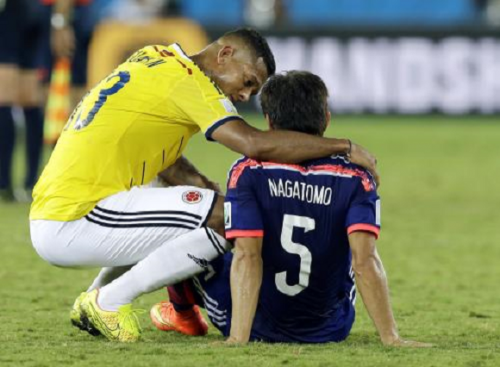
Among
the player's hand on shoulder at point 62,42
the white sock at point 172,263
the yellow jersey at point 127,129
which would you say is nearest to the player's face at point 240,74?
the yellow jersey at point 127,129

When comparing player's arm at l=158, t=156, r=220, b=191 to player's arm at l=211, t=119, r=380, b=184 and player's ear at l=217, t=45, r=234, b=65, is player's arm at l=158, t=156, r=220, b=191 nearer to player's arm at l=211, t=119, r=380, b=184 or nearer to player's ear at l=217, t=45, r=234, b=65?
player's ear at l=217, t=45, r=234, b=65

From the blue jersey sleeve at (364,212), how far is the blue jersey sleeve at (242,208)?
341mm

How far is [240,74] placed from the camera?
5625 millimetres

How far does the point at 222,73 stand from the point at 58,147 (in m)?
0.75

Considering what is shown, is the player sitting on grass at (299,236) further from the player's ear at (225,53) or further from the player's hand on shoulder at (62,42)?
the player's hand on shoulder at (62,42)

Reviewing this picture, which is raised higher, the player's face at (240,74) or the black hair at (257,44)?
the black hair at (257,44)

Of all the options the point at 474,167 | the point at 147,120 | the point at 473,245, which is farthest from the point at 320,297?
the point at 474,167

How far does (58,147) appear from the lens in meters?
5.49

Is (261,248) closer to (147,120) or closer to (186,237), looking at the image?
(186,237)

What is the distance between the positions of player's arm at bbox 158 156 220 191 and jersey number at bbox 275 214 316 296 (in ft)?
3.09

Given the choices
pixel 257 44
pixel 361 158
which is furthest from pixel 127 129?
pixel 361 158

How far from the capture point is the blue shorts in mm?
5266

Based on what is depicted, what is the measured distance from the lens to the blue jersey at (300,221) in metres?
5.02

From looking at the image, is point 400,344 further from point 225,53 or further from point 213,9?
point 213,9
